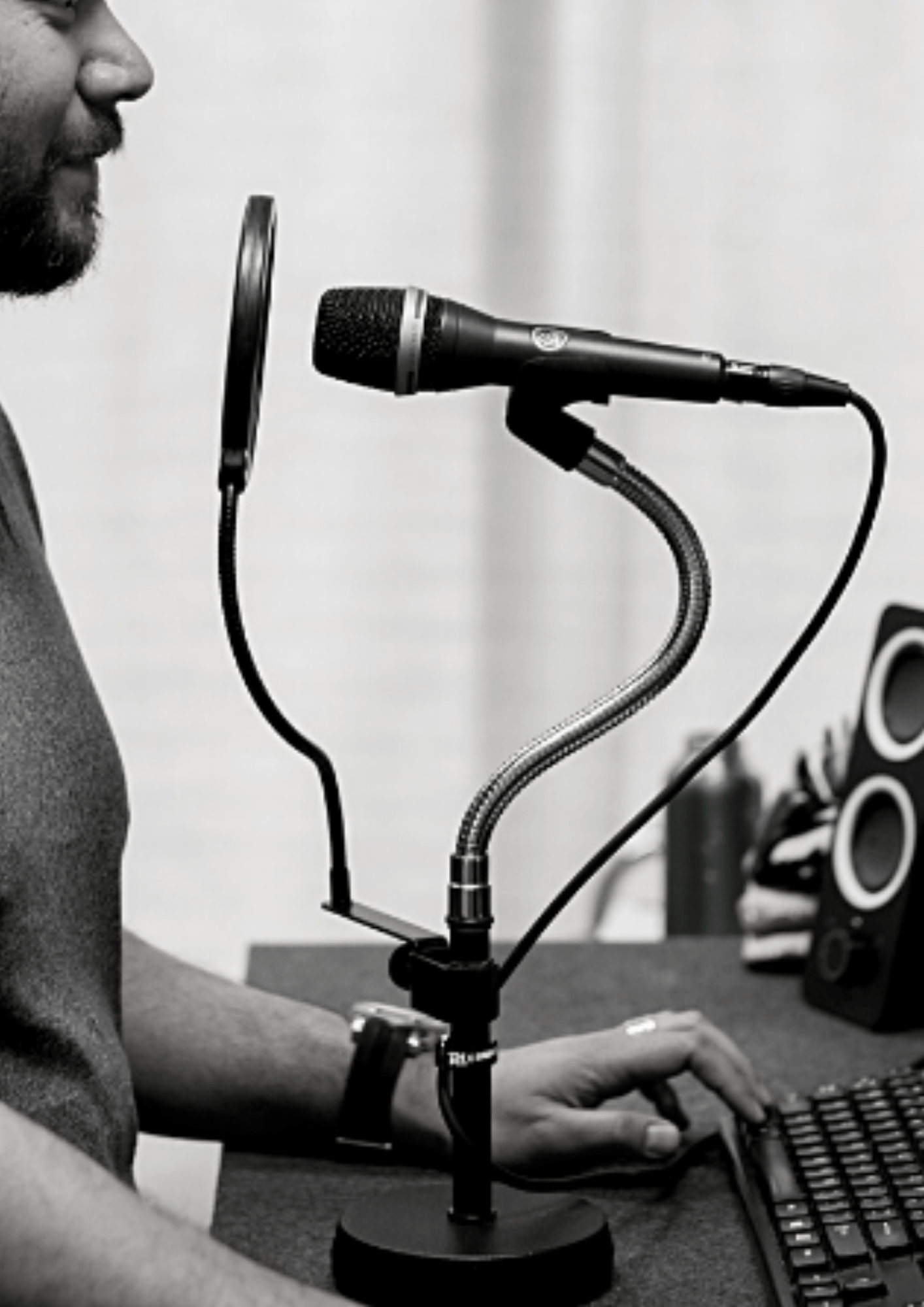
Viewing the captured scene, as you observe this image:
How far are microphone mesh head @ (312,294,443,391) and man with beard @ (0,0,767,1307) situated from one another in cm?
26

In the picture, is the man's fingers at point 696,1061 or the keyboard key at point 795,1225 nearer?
the keyboard key at point 795,1225

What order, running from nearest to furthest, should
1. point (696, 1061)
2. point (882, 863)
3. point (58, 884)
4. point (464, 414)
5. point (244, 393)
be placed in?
point (244, 393) < point (58, 884) < point (696, 1061) < point (882, 863) < point (464, 414)

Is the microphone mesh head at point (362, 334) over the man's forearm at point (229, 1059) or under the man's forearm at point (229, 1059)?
over

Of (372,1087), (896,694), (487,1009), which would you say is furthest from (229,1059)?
(896,694)

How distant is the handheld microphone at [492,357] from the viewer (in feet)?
3.10

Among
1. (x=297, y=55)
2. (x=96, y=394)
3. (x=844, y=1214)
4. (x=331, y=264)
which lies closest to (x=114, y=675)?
(x=96, y=394)

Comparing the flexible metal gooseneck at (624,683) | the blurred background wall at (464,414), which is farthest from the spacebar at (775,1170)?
the blurred background wall at (464,414)

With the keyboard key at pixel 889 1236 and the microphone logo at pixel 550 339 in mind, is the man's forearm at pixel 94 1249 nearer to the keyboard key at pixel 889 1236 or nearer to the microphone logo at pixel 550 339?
the keyboard key at pixel 889 1236

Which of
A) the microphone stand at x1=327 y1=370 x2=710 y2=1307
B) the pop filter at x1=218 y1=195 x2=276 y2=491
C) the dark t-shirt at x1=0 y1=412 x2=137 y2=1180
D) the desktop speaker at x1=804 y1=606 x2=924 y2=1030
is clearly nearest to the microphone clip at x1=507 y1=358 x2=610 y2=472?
the microphone stand at x1=327 y1=370 x2=710 y2=1307

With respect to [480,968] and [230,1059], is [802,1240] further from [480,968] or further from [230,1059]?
[230,1059]

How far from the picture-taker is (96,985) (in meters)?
1.12

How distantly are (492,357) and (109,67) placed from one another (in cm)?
34

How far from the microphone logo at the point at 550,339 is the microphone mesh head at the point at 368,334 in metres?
0.04

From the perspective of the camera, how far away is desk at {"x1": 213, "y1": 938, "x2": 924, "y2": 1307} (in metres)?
1.03
